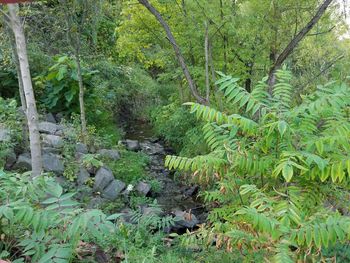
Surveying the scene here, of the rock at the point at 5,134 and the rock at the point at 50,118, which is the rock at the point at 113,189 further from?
the rock at the point at 50,118

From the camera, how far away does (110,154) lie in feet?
26.9

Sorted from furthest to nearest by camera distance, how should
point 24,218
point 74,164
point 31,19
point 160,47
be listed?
1. point 31,19
2. point 160,47
3. point 74,164
4. point 24,218

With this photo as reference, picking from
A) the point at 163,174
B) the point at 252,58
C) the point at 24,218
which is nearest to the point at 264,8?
the point at 252,58

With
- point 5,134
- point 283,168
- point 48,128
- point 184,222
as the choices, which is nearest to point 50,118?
point 48,128

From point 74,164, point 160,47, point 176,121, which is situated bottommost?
point 74,164

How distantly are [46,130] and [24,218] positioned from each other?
577cm

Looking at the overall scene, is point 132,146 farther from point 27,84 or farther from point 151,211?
point 27,84

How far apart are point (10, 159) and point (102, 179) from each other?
1633 millimetres

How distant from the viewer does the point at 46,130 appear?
7793mm

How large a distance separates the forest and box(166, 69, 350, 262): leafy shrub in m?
0.01

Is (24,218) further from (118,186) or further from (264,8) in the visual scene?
(264,8)

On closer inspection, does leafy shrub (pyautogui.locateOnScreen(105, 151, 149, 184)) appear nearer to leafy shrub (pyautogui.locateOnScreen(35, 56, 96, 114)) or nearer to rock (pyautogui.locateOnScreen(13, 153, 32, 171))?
rock (pyautogui.locateOnScreen(13, 153, 32, 171))

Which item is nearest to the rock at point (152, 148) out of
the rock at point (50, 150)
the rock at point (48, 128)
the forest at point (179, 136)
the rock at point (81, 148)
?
the forest at point (179, 136)

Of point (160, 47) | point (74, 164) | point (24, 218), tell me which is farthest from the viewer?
point (160, 47)
